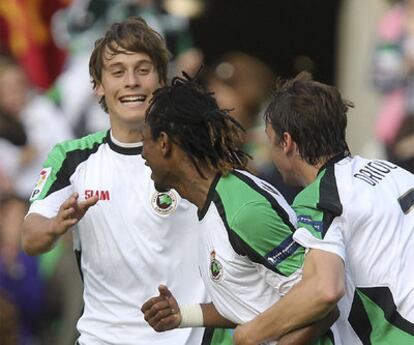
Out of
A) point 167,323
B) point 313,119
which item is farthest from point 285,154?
point 167,323

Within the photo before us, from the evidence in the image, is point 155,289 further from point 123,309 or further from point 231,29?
point 231,29

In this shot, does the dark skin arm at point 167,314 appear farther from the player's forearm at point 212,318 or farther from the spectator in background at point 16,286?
the spectator in background at point 16,286

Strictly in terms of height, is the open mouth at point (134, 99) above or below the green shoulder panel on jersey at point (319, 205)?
above

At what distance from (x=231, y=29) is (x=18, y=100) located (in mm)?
3710

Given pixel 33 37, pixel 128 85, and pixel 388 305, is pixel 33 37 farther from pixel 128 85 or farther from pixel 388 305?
pixel 388 305

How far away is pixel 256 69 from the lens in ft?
A: 40.0

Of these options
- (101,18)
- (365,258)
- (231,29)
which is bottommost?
(231,29)

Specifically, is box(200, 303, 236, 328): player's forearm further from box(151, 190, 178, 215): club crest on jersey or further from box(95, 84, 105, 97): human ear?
box(95, 84, 105, 97): human ear

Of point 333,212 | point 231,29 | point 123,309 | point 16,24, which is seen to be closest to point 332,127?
point 333,212

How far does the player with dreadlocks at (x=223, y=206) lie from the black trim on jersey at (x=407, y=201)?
0.48 m

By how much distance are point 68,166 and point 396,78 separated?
5.75 m

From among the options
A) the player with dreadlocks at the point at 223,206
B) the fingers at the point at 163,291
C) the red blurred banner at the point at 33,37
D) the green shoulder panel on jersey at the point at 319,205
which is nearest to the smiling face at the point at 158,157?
the player with dreadlocks at the point at 223,206

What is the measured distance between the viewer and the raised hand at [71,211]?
18.6 ft

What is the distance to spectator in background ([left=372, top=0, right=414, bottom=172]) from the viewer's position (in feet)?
37.3
